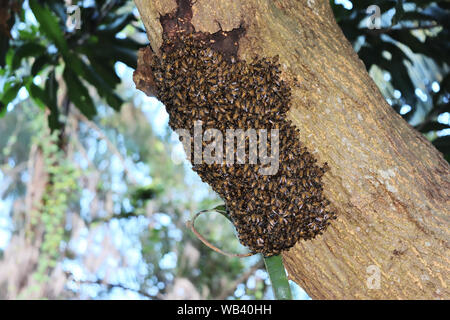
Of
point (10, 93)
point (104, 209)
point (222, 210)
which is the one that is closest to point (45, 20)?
point (10, 93)

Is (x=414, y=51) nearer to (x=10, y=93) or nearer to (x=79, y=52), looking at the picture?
(x=79, y=52)

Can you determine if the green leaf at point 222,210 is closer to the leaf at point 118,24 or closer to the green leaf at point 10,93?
the leaf at point 118,24

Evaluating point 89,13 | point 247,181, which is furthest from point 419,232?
point 89,13

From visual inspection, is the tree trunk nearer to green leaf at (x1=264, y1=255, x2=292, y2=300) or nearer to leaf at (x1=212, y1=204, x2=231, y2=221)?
green leaf at (x1=264, y1=255, x2=292, y2=300)

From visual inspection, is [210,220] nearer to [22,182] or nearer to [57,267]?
[57,267]

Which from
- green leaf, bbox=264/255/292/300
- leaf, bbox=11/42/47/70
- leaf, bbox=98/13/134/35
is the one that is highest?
green leaf, bbox=264/255/292/300

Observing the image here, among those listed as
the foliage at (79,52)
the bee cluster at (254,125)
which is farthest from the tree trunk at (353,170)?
the foliage at (79,52)

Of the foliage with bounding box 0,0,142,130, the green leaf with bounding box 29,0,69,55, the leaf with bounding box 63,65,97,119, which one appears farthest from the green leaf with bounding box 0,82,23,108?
the green leaf with bounding box 29,0,69,55
